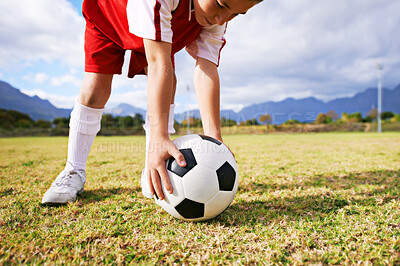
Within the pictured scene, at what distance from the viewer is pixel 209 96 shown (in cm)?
196

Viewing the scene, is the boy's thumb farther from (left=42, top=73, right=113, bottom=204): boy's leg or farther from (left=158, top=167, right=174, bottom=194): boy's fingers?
(left=42, top=73, right=113, bottom=204): boy's leg

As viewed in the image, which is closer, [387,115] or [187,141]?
[187,141]

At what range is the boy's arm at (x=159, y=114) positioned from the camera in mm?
1339

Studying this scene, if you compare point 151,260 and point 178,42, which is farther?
point 178,42

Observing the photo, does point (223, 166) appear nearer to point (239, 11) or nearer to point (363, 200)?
point (239, 11)

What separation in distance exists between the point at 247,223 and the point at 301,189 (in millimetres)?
969

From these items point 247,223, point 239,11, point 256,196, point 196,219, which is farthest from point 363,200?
point 239,11

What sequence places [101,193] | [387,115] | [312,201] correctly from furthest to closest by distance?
[387,115] < [101,193] < [312,201]

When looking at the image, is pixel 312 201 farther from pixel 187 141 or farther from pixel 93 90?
pixel 93 90

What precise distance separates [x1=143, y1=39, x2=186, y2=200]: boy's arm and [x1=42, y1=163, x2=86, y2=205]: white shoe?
2.70 ft

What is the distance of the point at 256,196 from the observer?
1.94 metres

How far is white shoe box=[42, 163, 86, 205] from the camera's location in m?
1.75

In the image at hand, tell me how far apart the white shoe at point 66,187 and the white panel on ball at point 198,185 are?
3.28ft

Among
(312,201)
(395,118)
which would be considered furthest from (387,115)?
(312,201)
